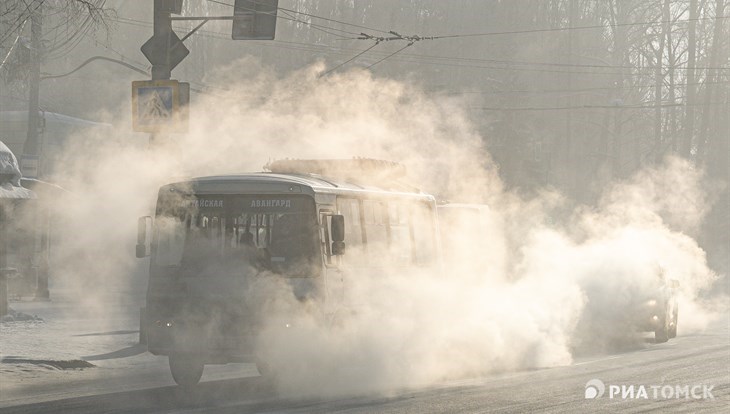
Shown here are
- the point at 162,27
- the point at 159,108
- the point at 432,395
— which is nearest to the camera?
the point at 432,395

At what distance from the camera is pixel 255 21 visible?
18266mm

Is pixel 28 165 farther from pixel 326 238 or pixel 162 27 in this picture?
pixel 326 238

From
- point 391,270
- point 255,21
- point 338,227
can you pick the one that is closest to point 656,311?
point 391,270

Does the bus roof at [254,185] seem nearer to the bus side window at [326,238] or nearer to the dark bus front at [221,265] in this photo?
the dark bus front at [221,265]

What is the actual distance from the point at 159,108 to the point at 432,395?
21.5ft

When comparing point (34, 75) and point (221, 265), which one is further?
point (34, 75)

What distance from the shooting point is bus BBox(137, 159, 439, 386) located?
559 inches

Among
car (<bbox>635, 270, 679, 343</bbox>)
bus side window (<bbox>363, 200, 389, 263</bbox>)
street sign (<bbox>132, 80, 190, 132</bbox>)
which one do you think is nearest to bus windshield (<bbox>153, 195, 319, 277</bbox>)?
bus side window (<bbox>363, 200, 389, 263</bbox>)

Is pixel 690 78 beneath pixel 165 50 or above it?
above

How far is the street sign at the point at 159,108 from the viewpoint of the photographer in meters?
17.5

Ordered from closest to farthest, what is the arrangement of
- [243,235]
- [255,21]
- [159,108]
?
[243,235] → [159,108] → [255,21]

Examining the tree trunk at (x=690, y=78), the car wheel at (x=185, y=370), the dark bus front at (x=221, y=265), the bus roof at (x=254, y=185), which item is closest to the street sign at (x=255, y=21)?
the bus roof at (x=254, y=185)

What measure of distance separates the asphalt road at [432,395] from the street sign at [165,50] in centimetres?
464

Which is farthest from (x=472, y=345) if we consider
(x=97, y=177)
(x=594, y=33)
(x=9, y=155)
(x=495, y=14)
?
(x=594, y=33)
